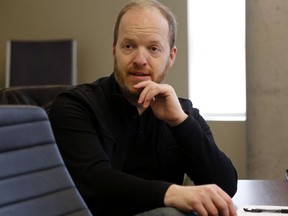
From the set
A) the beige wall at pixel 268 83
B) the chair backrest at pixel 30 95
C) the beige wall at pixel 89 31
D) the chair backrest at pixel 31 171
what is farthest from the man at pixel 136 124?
the beige wall at pixel 89 31

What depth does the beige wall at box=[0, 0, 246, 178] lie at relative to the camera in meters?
4.06

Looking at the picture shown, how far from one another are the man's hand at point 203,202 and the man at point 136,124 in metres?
0.22

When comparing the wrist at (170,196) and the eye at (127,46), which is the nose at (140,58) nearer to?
the eye at (127,46)

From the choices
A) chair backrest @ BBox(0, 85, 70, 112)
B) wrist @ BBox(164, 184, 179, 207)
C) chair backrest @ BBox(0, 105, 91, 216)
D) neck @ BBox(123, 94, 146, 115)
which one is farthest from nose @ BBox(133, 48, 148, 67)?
chair backrest @ BBox(0, 105, 91, 216)

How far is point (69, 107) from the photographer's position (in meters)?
1.48

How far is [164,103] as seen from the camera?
148 centimetres

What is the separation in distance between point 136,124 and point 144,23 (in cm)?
34

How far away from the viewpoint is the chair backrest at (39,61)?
4.07 meters

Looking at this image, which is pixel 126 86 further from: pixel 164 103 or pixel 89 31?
pixel 89 31

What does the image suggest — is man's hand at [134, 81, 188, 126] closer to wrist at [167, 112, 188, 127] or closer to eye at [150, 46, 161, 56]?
wrist at [167, 112, 188, 127]

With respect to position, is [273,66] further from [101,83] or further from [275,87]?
[101,83]

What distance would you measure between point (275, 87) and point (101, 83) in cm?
243

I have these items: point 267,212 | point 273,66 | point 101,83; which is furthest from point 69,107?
point 273,66

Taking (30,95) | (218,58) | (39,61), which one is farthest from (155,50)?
(39,61)
